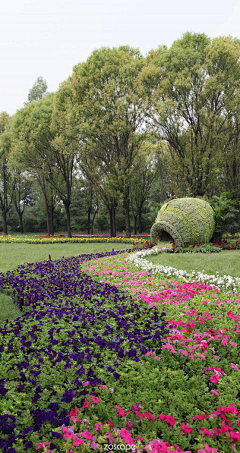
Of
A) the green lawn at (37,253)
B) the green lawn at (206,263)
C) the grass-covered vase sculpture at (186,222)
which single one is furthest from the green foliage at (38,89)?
the green lawn at (206,263)

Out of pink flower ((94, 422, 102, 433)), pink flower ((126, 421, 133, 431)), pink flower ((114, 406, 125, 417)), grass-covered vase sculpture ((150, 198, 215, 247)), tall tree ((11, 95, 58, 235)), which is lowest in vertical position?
pink flower ((126, 421, 133, 431))

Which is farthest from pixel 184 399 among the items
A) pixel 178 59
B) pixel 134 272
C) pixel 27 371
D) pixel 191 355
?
pixel 178 59

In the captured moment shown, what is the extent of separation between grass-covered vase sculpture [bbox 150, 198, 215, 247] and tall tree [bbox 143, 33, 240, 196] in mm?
5552

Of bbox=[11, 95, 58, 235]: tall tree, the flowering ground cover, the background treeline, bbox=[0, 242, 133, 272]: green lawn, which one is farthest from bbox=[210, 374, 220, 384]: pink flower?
bbox=[11, 95, 58, 235]: tall tree

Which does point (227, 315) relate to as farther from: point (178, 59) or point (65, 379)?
Result: point (178, 59)

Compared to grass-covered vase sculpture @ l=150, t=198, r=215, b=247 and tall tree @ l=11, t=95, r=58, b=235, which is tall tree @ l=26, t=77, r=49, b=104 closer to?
tall tree @ l=11, t=95, r=58, b=235

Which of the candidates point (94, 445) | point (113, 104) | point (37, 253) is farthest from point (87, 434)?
point (113, 104)

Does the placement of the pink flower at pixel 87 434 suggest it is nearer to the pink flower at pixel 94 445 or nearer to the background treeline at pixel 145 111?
the pink flower at pixel 94 445

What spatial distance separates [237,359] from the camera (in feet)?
11.7

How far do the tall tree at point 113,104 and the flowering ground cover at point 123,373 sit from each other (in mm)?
13460

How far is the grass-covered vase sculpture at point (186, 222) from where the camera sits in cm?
1161

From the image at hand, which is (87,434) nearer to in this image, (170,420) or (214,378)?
(170,420)

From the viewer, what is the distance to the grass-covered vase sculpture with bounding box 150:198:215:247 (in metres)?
11.6

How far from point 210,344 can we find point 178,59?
16.8 metres
